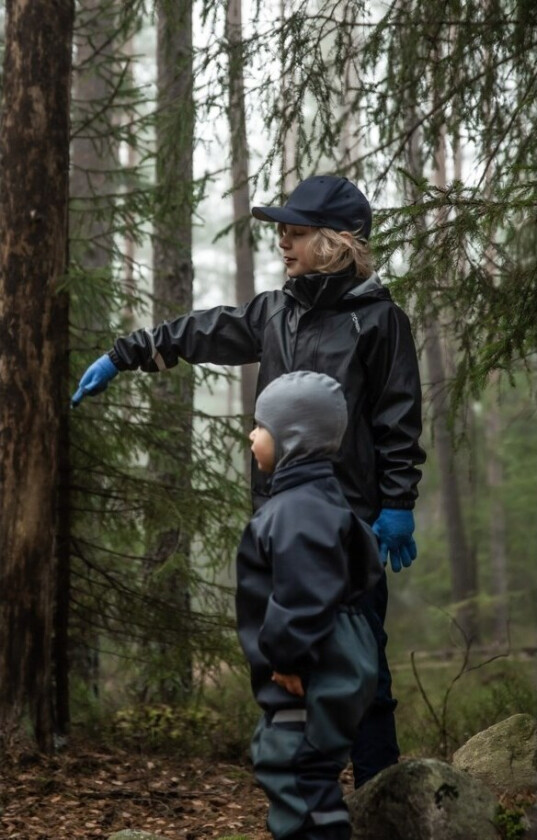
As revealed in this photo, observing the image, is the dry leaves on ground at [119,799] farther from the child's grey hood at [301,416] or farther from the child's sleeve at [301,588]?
the child's grey hood at [301,416]

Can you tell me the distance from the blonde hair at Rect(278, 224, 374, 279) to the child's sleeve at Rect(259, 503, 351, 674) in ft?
4.29

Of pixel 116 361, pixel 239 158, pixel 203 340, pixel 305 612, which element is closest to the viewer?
pixel 305 612

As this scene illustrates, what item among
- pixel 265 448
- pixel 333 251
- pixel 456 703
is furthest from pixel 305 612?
pixel 456 703

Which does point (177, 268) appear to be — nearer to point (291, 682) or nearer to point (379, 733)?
point (379, 733)

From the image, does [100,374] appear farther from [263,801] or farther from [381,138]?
[381,138]

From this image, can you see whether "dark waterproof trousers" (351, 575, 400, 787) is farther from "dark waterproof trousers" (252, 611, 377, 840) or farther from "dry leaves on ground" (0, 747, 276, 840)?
"dry leaves on ground" (0, 747, 276, 840)

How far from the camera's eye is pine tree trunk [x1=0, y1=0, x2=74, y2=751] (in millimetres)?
6137

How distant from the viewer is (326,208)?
4277mm

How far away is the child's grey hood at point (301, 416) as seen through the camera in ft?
11.5

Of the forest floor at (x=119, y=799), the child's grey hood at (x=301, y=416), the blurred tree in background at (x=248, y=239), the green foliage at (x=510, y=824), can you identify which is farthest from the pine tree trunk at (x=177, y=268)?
the child's grey hood at (x=301, y=416)

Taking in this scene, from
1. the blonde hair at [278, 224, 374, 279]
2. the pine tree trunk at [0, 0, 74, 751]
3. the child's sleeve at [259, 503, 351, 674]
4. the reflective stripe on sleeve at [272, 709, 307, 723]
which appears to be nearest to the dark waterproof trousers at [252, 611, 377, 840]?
the reflective stripe on sleeve at [272, 709, 307, 723]

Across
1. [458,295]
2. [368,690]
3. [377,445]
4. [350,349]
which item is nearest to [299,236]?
[350,349]

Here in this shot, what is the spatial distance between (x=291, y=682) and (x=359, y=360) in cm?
147

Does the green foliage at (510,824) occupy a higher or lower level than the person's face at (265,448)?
lower
